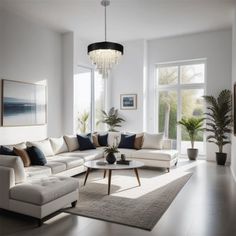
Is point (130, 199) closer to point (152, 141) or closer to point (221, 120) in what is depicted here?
point (152, 141)

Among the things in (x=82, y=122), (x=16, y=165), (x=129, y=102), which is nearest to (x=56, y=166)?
(x=16, y=165)

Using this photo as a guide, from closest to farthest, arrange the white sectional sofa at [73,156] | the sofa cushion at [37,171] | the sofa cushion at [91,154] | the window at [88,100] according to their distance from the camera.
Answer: the sofa cushion at [37,171]
the white sectional sofa at [73,156]
the sofa cushion at [91,154]
the window at [88,100]

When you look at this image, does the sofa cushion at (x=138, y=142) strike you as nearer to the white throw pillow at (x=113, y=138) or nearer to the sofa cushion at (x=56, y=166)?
the white throw pillow at (x=113, y=138)

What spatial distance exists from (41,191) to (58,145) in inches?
106

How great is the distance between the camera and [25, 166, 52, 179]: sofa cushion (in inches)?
151

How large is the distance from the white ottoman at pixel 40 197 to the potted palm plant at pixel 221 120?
15.2 feet

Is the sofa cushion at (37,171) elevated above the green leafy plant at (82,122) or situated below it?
below

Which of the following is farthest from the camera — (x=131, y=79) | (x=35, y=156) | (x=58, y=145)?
(x=131, y=79)

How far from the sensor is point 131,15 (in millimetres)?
5641

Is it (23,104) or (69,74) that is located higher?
(69,74)

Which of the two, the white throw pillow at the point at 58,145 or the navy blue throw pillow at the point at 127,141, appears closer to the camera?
the white throw pillow at the point at 58,145

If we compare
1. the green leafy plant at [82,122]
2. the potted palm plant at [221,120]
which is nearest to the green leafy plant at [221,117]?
the potted palm plant at [221,120]

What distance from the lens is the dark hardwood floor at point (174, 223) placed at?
2748mm

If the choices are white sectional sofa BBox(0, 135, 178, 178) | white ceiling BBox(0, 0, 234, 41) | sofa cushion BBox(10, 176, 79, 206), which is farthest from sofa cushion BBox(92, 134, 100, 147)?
sofa cushion BBox(10, 176, 79, 206)
